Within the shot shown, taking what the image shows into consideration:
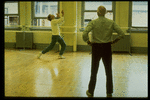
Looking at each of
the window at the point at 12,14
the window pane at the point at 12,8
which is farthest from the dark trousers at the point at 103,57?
the window pane at the point at 12,8

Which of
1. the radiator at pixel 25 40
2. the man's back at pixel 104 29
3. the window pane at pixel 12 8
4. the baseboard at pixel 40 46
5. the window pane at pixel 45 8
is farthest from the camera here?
the window pane at pixel 12 8

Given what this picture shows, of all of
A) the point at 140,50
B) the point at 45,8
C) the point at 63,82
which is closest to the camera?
the point at 63,82

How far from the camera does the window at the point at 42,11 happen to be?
948cm

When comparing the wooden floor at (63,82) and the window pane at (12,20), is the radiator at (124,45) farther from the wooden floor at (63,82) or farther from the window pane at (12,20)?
the window pane at (12,20)

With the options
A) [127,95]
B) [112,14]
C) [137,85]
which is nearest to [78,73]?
[137,85]

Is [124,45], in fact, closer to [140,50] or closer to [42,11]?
[140,50]

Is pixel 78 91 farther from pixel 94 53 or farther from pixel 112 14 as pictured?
pixel 112 14

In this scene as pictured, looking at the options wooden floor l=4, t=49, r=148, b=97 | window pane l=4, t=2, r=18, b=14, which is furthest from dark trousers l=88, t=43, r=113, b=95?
window pane l=4, t=2, r=18, b=14

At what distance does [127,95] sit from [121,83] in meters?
0.75

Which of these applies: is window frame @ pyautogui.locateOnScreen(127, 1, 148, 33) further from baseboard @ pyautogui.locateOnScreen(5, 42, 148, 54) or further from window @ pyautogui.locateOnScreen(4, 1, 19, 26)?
window @ pyautogui.locateOnScreen(4, 1, 19, 26)

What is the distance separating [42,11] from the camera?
31.6 feet

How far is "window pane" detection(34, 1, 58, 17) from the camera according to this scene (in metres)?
9.46

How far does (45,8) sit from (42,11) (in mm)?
203

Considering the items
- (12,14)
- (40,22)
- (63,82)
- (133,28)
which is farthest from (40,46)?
(63,82)
